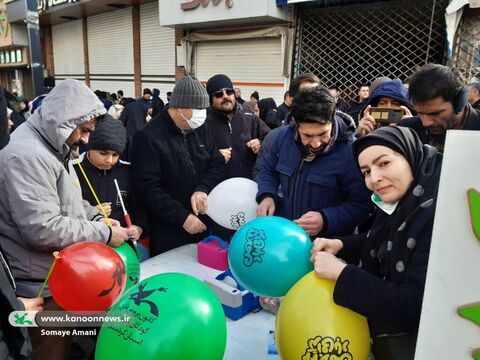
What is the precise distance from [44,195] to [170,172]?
113 centimetres

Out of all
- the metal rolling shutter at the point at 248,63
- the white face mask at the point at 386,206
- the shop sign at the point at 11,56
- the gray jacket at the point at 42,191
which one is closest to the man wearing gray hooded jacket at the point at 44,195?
the gray jacket at the point at 42,191

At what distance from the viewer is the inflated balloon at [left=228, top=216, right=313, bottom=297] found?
161 cm

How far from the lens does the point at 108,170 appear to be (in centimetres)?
259

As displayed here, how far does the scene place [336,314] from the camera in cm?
128

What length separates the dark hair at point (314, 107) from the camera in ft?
6.14

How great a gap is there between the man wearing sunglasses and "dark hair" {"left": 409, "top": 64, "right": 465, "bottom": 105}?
5.21ft

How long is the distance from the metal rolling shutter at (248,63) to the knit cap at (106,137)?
6433 mm

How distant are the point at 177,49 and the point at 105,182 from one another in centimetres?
889

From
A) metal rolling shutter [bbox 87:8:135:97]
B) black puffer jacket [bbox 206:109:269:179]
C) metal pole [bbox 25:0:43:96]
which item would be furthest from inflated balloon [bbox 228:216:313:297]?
metal rolling shutter [bbox 87:8:135:97]

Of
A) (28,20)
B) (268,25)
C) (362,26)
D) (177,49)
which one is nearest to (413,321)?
(28,20)

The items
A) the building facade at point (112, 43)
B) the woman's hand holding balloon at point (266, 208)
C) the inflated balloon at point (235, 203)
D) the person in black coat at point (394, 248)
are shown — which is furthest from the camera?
the building facade at point (112, 43)

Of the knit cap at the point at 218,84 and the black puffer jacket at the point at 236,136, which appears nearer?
the black puffer jacket at the point at 236,136

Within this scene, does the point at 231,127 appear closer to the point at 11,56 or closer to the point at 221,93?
the point at 221,93

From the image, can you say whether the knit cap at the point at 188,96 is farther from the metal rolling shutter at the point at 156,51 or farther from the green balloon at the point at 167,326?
the metal rolling shutter at the point at 156,51
